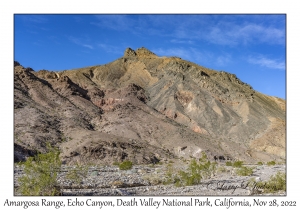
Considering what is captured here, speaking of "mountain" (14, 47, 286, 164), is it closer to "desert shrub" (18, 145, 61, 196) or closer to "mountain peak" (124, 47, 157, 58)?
"mountain peak" (124, 47, 157, 58)

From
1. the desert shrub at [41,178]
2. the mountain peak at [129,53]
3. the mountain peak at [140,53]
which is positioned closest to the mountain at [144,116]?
the mountain peak at [129,53]

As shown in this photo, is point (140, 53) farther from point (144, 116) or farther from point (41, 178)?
point (41, 178)

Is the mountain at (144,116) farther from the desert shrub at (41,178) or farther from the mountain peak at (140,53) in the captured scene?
the desert shrub at (41,178)

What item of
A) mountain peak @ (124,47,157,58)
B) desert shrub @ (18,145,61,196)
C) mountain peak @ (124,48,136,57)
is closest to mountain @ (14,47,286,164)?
mountain peak @ (124,48,136,57)

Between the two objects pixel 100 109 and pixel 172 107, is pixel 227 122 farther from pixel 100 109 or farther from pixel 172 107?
pixel 100 109

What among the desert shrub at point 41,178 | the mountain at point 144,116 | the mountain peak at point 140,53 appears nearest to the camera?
the desert shrub at point 41,178
